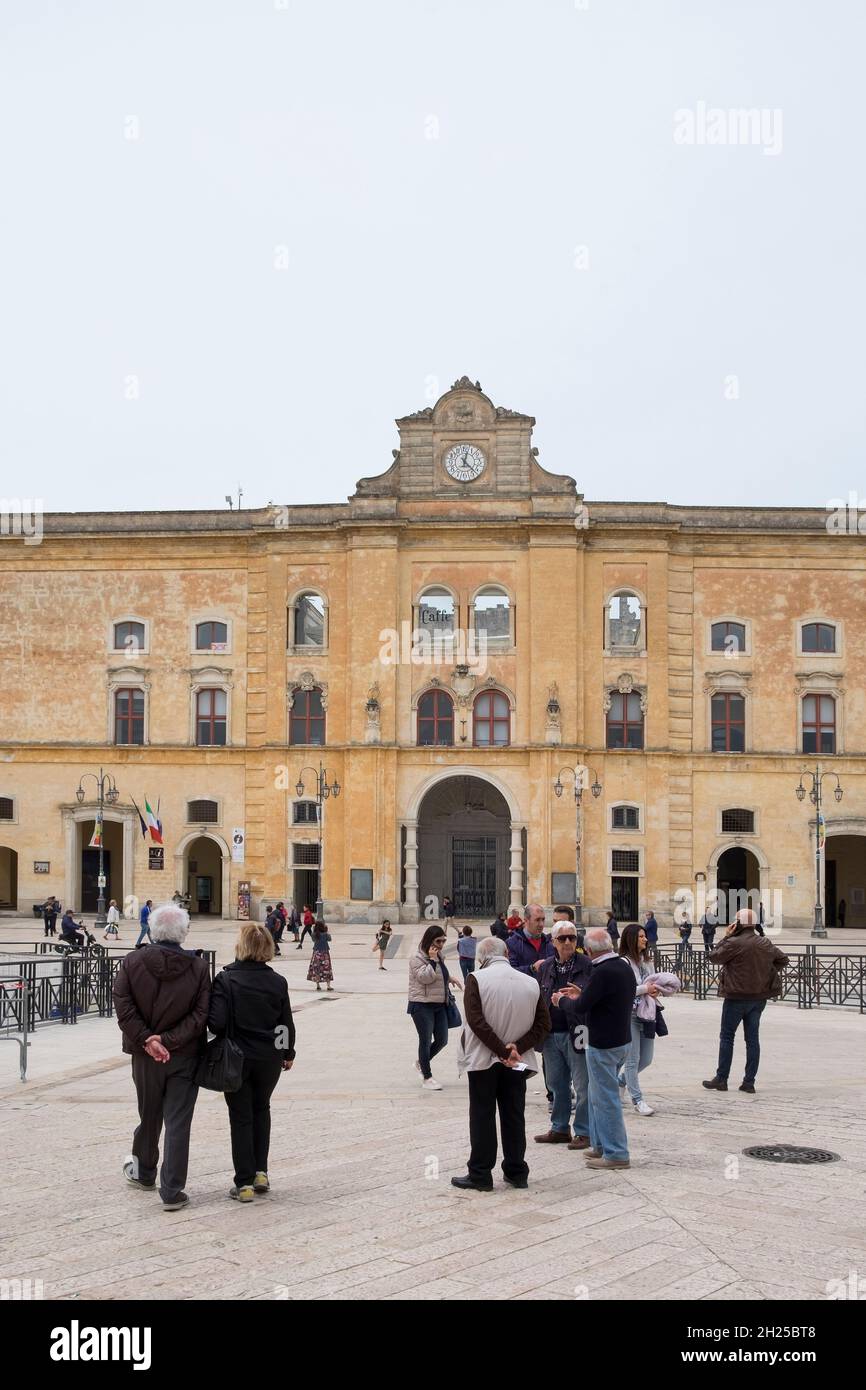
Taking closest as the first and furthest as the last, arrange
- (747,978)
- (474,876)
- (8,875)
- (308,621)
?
(747,978), (474,876), (8,875), (308,621)

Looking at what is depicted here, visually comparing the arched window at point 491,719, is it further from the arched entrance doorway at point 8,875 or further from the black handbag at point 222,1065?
the black handbag at point 222,1065

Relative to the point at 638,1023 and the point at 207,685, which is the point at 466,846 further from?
the point at 638,1023

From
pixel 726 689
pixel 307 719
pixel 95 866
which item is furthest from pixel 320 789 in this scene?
pixel 726 689

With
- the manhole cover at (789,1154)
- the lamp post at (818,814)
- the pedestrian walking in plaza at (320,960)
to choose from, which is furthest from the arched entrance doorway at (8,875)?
the manhole cover at (789,1154)

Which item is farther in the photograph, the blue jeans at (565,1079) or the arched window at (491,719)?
the arched window at (491,719)

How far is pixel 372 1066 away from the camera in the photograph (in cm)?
1631

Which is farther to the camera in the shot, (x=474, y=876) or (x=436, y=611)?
(x=436, y=611)

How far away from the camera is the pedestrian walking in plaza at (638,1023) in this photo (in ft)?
39.3

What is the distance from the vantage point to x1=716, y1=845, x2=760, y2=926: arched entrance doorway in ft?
153

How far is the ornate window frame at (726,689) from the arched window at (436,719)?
9.02 m

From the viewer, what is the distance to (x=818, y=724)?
4641 centimetres

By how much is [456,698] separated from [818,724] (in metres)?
12.8

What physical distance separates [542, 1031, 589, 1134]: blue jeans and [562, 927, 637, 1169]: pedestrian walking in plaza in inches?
31.4
